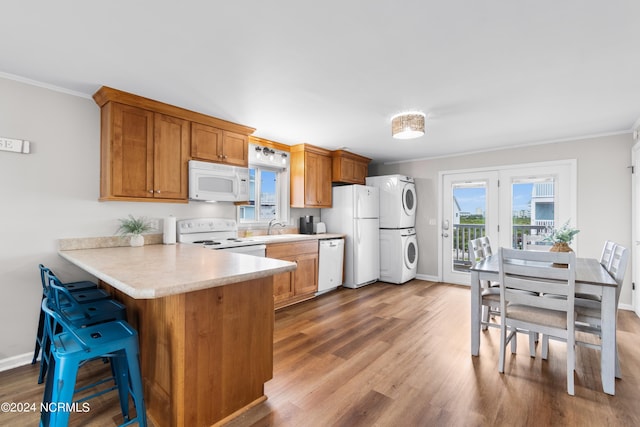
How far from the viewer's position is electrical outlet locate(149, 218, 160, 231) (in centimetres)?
307

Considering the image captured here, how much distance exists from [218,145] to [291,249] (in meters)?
1.56

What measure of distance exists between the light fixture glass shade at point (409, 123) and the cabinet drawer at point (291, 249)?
6.26 ft

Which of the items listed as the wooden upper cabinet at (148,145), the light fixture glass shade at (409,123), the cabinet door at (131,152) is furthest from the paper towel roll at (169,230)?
the light fixture glass shade at (409,123)

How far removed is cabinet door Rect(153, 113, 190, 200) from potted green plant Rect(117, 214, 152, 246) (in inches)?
A: 12.8

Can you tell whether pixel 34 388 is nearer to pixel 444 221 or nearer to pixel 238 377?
pixel 238 377

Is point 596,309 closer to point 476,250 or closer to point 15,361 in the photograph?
point 476,250

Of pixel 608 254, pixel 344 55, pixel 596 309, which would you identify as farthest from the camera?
pixel 608 254

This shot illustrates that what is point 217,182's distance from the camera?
3.31 m

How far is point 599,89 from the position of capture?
2500 mm

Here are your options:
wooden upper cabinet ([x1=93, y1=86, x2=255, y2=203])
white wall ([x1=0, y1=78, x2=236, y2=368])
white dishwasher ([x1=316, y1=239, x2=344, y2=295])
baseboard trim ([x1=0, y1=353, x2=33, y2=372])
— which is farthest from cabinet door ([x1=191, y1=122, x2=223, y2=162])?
baseboard trim ([x1=0, y1=353, x2=33, y2=372])

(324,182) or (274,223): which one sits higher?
(324,182)

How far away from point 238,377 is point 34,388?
5.09 ft

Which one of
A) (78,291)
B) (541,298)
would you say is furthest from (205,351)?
(541,298)

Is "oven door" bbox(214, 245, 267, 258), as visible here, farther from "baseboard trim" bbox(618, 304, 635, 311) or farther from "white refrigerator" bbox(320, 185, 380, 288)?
"baseboard trim" bbox(618, 304, 635, 311)
